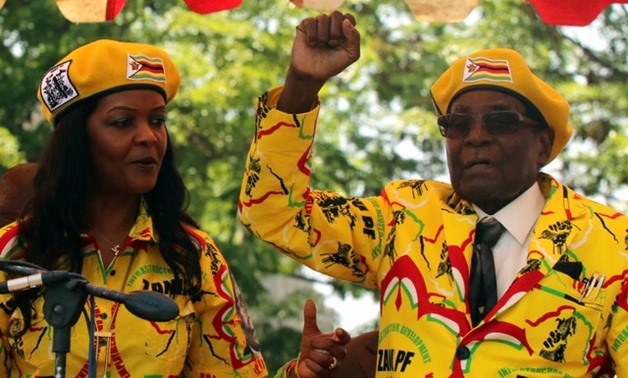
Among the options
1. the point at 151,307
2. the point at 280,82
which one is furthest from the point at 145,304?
the point at 280,82

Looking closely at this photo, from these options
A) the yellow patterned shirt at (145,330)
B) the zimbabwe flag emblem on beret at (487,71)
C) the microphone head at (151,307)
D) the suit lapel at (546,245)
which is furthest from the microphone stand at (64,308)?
the zimbabwe flag emblem on beret at (487,71)

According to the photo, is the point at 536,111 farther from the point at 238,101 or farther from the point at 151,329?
the point at 238,101

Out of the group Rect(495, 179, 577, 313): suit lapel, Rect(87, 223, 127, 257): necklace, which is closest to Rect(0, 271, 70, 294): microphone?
Rect(87, 223, 127, 257): necklace

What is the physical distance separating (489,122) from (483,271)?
0.49 m

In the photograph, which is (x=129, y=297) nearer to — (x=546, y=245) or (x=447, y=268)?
(x=447, y=268)

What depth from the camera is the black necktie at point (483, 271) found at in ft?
15.6

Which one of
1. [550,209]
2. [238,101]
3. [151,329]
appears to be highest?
[550,209]

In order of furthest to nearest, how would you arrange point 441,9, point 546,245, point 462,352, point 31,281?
point 441,9 → point 546,245 → point 462,352 → point 31,281

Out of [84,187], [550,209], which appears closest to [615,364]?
[550,209]

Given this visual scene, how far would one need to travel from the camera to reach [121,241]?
4.88 meters

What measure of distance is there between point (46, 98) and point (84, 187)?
12.5 inches

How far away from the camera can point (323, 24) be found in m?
4.62

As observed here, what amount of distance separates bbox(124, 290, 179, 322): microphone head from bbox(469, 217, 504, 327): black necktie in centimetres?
124

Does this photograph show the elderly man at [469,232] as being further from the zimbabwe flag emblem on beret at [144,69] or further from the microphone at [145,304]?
the microphone at [145,304]
